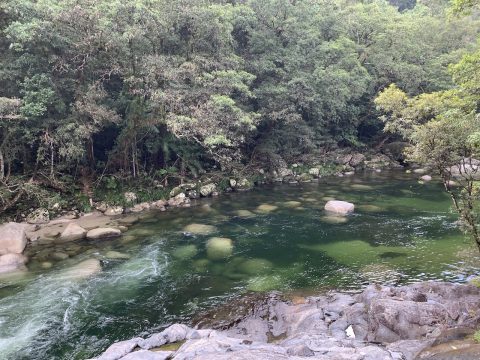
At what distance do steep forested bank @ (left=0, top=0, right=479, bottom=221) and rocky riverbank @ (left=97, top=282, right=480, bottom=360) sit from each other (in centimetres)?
802

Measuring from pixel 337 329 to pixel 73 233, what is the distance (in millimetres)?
12369

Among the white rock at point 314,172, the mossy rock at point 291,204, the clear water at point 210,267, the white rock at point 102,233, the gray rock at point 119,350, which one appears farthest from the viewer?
the white rock at point 314,172

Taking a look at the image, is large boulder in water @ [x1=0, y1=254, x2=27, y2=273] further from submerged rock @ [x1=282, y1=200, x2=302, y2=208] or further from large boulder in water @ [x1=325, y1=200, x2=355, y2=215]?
large boulder in water @ [x1=325, y1=200, x2=355, y2=215]

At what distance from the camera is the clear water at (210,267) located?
33.5 feet

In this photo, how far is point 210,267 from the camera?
13.8m

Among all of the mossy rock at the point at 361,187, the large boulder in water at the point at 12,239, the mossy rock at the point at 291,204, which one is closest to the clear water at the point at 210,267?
the mossy rock at the point at 291,204

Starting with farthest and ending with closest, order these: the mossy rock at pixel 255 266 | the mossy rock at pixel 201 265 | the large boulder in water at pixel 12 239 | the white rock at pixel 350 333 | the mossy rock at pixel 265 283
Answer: the large boulder in water at pixel 12 239 < the mossy rock at pixel 201 265 < the mossy rock at pixel 255 266 < the mossy rock at pixel 265 283 < the white rock at pixel 350 333

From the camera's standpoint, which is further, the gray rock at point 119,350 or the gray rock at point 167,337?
the gray rock at point 167,337

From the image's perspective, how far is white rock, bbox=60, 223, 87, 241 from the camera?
55.9 ft

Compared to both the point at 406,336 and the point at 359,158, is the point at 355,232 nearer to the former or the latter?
the point at 406,336

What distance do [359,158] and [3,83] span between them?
2574cm

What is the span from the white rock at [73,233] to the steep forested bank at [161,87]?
2673 millimetres

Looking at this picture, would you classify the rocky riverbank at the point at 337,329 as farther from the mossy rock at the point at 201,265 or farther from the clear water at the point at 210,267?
the mossy rock at the point at 201,265

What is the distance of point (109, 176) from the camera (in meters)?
22.8
